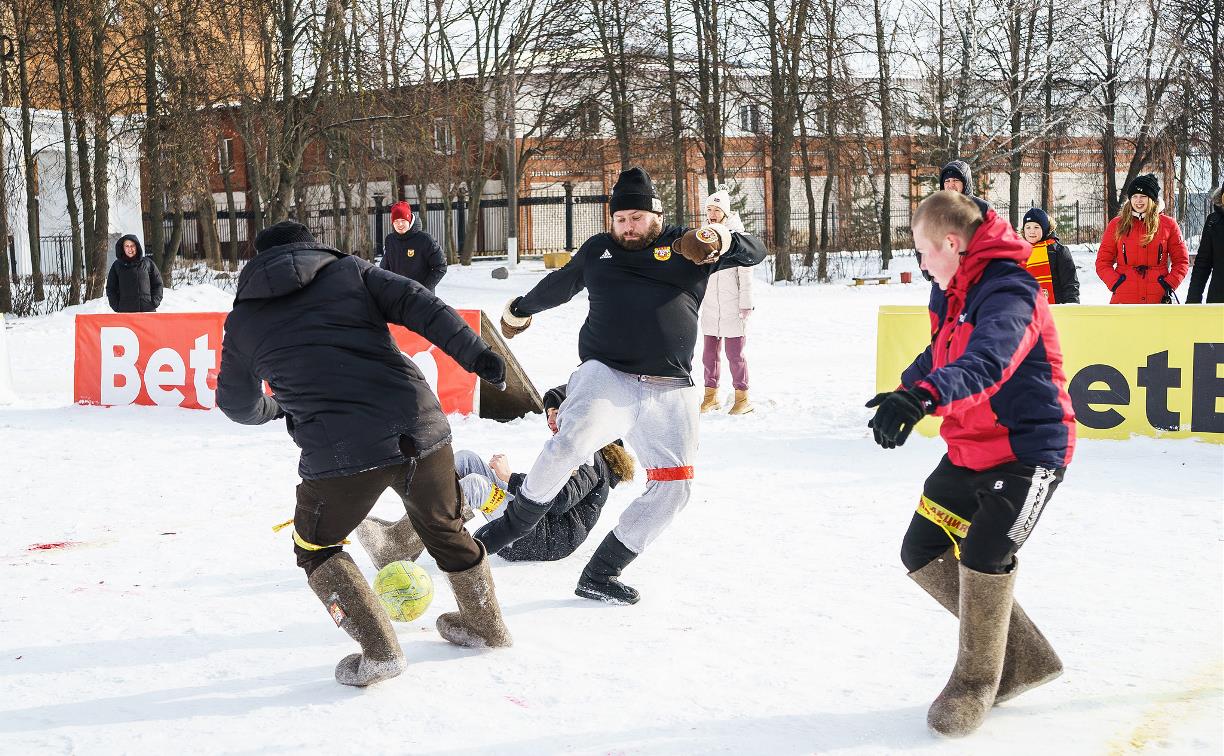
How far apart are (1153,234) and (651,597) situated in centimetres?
570

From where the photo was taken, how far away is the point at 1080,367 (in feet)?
25.7

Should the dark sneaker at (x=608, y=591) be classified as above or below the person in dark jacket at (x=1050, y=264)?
below

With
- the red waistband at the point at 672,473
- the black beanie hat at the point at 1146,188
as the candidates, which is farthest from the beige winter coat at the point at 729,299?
the red waistband at the point at 672,473

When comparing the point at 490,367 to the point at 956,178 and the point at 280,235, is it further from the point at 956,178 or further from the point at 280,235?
the point at 956,178

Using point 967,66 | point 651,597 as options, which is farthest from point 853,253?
point 651,597

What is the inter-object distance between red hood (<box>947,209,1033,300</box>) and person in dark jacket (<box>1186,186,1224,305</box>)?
6.08 m

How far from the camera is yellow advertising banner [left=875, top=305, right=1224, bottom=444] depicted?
7.57 m

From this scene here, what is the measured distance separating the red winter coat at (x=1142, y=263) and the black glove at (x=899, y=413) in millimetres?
6474

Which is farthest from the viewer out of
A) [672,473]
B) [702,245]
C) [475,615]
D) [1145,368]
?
[1145,368]

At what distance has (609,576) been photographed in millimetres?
4531

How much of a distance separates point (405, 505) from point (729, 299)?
6.07 metres

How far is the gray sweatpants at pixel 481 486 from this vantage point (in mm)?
4930

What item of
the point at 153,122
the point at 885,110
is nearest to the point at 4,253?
the point at 153,122

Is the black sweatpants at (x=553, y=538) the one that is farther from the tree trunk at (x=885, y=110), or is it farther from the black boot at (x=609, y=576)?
the tree trunk at (x=885, y=110)
